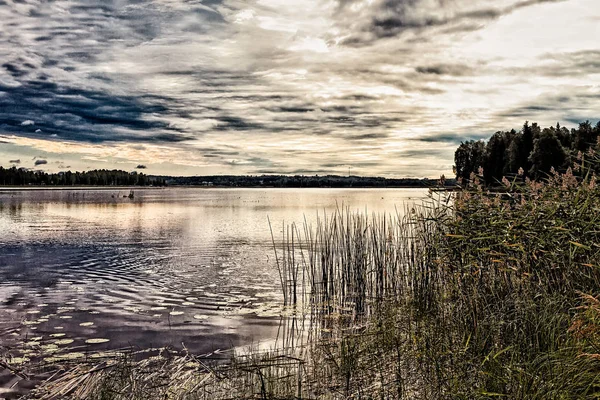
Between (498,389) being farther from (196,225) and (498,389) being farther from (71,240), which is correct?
(196,225)

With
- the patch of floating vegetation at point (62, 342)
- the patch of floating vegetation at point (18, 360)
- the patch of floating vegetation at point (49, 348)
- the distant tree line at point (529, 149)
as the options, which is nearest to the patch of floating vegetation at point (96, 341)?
the patch of floating vegetation at point (62, 342)

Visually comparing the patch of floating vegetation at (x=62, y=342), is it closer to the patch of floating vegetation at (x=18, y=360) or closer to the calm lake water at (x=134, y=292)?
the calm lake water at (x=134, y=292)

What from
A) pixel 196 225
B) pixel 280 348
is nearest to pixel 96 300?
pixel 280 348

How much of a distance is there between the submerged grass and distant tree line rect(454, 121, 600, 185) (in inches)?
1708

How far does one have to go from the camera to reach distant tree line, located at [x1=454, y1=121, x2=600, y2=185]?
64.6 metres

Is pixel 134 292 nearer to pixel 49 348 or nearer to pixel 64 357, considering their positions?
pixel 49 348

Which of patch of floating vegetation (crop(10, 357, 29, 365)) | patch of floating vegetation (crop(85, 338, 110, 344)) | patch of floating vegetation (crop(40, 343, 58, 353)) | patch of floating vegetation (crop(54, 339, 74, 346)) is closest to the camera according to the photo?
patch of floating vegetation (crop(10, 357, 29, 365))

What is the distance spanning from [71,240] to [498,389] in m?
24.4

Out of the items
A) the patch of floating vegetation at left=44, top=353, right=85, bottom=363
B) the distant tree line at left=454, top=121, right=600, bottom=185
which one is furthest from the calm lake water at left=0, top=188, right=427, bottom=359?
the distant tree line at left=454, top=121, right=600, bottom=185

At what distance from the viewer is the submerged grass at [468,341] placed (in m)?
5.60

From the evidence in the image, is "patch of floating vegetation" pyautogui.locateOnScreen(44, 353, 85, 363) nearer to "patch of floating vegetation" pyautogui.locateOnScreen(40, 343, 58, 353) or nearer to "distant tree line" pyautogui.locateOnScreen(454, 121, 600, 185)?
"patch of floating vegetation" pyautogui.locateOnScreen(40, 343, 58, 353)

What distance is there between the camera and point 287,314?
11648 mm

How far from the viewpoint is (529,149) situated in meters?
76.6

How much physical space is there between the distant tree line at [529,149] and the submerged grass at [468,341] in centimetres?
4337
